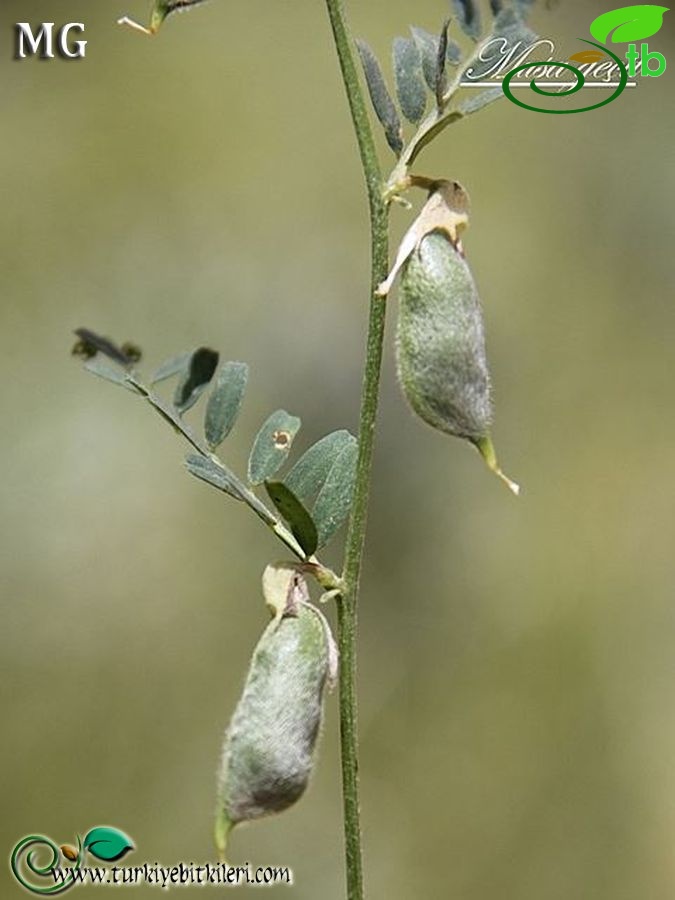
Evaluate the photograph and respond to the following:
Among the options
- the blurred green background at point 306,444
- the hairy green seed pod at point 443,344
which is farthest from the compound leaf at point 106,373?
the blurred green background at point 306,444

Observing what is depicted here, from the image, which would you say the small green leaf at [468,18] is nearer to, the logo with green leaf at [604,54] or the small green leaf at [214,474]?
the logo with green leaf at [604,54]

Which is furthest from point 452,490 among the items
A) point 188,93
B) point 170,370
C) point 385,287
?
point 385,287

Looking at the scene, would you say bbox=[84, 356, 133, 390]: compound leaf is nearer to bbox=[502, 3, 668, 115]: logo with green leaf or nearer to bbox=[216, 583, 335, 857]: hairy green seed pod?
bbox=[216, 583, 335, 857]: hairy green seed pod

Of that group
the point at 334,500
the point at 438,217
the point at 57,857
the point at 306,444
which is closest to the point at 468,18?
the point at 438,217

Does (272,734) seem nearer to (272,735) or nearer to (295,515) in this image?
(272,735)

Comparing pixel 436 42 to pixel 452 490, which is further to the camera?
pixel 452 490

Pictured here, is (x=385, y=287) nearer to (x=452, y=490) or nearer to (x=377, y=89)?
(x=377, y=89)
